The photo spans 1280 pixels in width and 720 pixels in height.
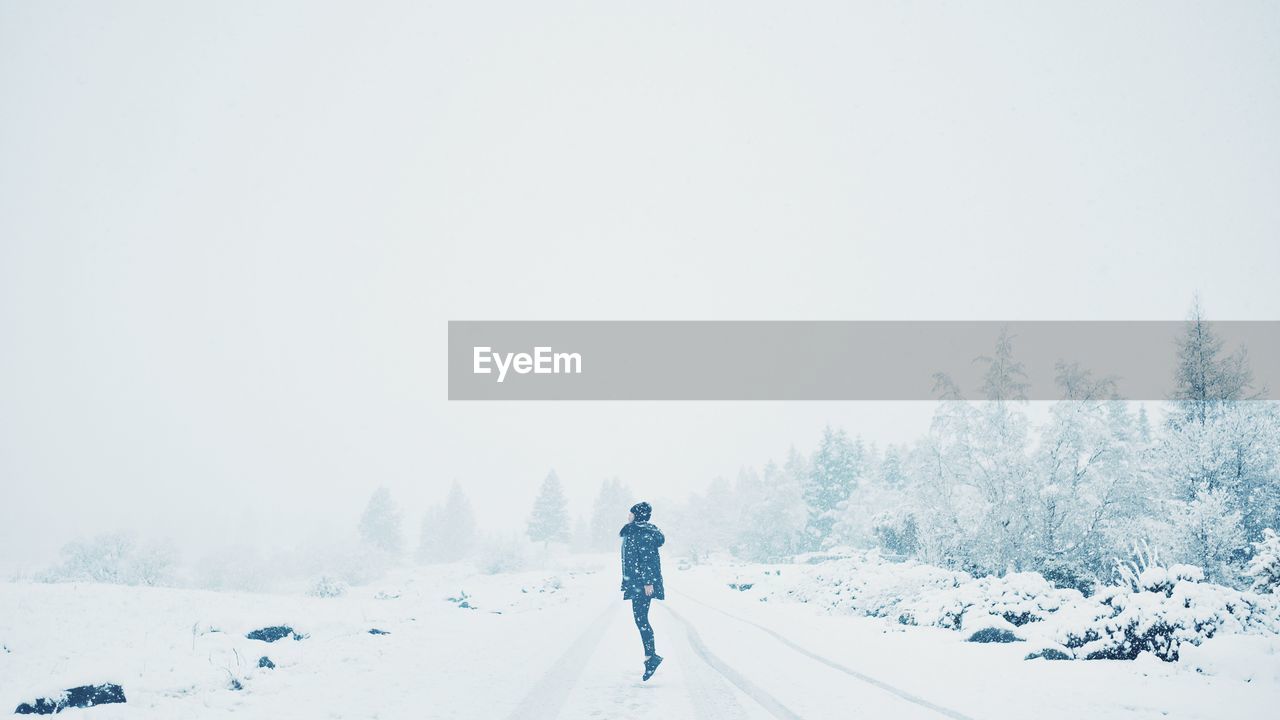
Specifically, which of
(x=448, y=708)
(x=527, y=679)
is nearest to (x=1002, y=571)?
(x=527, y=679)

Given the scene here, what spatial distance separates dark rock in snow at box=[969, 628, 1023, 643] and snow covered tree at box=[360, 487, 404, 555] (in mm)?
72408

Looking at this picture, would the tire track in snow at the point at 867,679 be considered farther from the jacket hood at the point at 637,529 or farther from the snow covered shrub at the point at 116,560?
the snow covered shrub at the point at 116,560

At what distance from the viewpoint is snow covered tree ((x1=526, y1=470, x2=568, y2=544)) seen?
266 feet

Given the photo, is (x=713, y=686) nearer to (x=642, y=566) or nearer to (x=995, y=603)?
(x=642, y=566)

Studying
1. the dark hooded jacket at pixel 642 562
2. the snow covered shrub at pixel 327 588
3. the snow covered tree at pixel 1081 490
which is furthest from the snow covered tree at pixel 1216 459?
the snow covered shrub at pixel 327 588

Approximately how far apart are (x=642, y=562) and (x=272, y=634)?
8345 mm

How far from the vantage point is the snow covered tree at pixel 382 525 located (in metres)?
73.8

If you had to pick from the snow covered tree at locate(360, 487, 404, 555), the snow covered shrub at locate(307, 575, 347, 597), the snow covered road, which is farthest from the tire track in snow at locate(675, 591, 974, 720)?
the snow covered tree at locate(360, 487, 404, 555)

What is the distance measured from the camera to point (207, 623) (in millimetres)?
13109

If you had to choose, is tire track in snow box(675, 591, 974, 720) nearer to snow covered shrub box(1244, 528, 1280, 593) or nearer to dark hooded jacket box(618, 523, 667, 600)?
dark hooded jacket box(618, 523, 667, 600)

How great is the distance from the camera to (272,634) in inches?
481

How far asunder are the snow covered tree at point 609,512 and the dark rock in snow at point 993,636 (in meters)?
77.9

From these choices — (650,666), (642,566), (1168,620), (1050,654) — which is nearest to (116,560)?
(642,566)

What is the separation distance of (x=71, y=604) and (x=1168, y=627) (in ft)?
76.0
